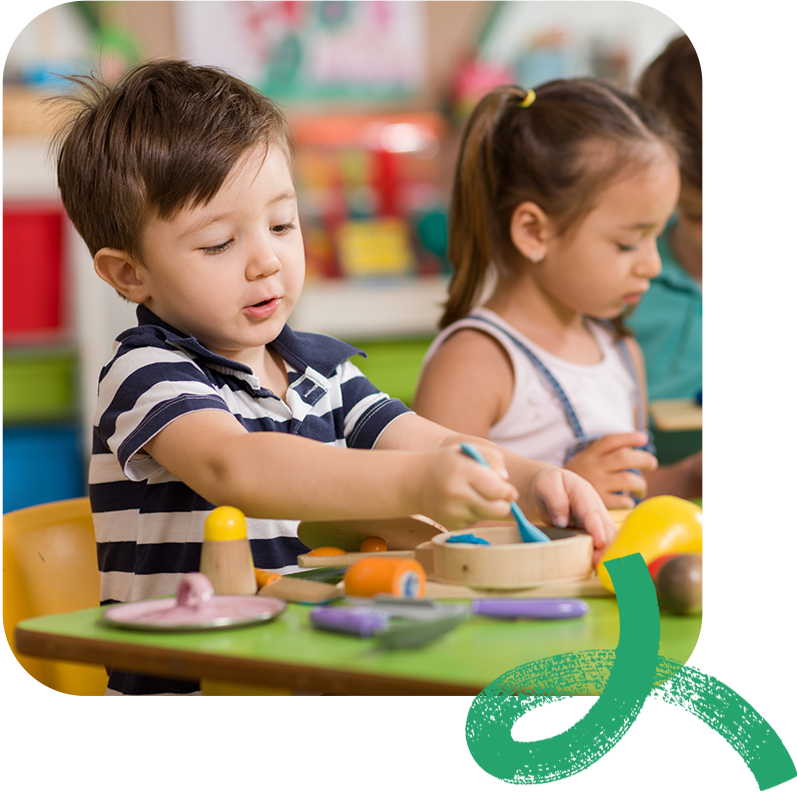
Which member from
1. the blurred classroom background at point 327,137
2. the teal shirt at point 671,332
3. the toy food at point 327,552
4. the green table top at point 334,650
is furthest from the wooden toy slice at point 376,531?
the blurred classroom background at point 327,137

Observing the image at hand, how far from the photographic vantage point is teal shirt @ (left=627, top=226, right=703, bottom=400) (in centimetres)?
129

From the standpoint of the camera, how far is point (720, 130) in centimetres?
73

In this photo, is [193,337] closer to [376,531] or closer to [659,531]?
[376,531]

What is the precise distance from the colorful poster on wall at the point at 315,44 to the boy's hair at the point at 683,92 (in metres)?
1.61

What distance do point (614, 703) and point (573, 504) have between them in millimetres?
181

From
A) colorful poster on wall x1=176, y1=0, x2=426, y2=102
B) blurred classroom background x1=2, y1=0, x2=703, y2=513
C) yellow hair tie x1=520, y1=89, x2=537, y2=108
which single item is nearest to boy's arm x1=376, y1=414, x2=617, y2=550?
yellow hair tie x1=520, y1=89, x2=537, y2=108

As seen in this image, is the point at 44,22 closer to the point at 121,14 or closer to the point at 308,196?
Result: the point at 121,14

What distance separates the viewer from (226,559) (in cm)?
51

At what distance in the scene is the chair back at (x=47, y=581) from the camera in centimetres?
75

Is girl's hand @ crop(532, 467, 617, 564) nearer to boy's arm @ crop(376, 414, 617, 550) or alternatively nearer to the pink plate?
boy's arm @ crop(376, 414, 617, 550)

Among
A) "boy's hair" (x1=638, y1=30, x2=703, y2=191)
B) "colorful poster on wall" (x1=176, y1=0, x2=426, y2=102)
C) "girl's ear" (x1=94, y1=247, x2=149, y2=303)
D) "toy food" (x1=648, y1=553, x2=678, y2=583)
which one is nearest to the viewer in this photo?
"toy food" (x1=648, y1=553, x2=678, y2=583)

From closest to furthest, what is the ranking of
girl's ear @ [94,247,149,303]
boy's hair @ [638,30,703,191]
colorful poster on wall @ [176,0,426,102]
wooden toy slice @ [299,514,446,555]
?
1. wooden toy slice @ [299,514,446,555]
2. girl's ear @ [94,247,149,303]
3. boy's hair @ [638,30,703,191]
4. colorful poster on wall @ [176,0,426,102]

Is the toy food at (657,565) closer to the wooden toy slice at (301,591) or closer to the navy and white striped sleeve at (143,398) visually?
the wooden toy slice at (301,591)

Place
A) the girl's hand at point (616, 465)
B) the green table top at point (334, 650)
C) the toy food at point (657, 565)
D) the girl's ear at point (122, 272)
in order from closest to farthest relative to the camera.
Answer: the green table top at point (334, 650)
the toy food at point (657, 565)
the girl's ear at point (122, 272)
the girl's hand at point (616, 465)
